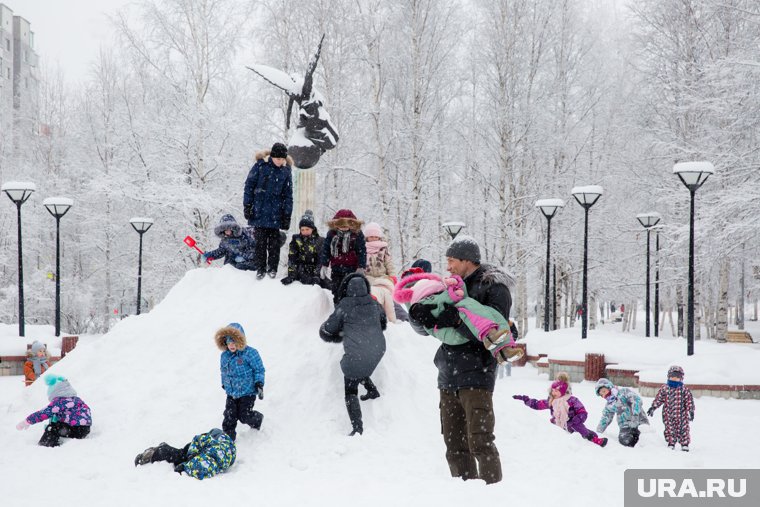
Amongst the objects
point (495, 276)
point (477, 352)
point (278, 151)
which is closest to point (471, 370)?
point (477, 352)

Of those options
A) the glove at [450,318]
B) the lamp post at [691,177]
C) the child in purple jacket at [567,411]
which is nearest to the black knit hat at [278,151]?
the child in purple jacket at [567,411]

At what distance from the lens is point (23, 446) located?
254 inches

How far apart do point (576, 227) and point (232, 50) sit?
44.0 ft

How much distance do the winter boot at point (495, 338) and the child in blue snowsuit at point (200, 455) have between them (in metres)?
3.02

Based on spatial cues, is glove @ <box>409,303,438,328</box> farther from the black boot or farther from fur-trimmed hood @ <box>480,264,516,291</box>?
the black boot

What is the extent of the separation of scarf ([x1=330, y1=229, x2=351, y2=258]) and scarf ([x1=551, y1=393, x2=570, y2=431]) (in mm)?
3131

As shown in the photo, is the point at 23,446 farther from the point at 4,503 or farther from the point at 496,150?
the point at 496,150

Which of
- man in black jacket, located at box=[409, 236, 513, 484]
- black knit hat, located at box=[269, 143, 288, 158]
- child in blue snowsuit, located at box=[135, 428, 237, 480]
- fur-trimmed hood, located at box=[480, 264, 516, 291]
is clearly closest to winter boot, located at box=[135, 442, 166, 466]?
child in blue snowsuit, located at box=[135, 428, 237, 480]

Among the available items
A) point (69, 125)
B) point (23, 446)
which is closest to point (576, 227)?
point (23, 446)

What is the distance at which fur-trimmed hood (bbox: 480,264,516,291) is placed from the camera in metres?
4.01

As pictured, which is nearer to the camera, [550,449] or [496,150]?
[550,449]

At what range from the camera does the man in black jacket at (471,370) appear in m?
3.93

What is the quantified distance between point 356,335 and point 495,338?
114 inches

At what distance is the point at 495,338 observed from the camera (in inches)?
146
